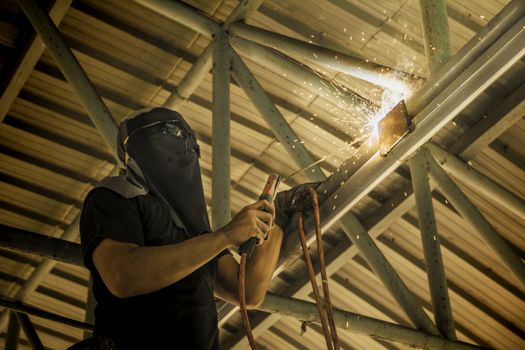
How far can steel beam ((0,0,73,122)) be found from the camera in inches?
249

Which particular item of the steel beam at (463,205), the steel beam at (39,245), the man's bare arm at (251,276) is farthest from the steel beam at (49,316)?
the steel beam at (463,205)

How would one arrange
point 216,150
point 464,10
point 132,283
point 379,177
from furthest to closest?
point 464,10
point 216,150
point 379,177
point 132,283

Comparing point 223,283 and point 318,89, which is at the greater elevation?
point 318,89

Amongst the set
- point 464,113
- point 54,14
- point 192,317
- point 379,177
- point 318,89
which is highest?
point 54,14

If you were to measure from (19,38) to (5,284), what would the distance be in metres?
3.96

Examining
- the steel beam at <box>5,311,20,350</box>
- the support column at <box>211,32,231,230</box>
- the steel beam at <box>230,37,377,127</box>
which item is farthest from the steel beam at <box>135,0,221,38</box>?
the steel beam at <box>5,311,20,350</box>

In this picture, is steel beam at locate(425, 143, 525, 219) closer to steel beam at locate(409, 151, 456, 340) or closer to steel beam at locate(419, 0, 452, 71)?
steel beam at locate(409, 151, 456, 340)

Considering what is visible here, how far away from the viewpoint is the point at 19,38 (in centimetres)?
690

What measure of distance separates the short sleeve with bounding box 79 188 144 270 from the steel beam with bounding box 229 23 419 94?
5.49ft

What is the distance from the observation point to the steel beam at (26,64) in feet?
20.7

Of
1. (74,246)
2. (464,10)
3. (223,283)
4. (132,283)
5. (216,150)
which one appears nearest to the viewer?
(132,283)

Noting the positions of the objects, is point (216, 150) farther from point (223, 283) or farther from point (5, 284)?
point (5, 284)

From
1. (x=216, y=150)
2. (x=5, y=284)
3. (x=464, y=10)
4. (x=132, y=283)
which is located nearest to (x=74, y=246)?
(x=216, y=150)

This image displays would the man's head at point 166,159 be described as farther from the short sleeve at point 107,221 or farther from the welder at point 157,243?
the short sleeve at point 107,221
